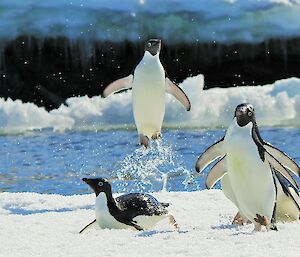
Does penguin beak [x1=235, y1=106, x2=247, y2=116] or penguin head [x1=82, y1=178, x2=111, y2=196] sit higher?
penguin beak [x1=235, y1=106, x2=247, y2=116]

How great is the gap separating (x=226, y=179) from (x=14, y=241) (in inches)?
75.7

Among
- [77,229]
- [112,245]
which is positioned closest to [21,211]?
[77,229]

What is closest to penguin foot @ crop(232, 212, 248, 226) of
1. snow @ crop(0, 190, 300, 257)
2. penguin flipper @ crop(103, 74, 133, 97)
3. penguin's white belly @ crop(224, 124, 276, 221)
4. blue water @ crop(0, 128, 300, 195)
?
snow @ crop(0, 190, 300, 257)

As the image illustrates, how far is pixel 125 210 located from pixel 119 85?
291 centimetres

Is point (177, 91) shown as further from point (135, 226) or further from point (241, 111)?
point (241, 111)

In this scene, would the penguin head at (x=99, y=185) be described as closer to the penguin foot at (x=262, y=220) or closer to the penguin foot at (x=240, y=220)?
the penguin foot at (x=240, y=220)

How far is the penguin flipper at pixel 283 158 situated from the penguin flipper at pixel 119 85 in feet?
10.8

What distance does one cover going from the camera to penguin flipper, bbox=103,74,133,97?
10.1 meters

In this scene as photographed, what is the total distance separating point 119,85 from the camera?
10.2 metres

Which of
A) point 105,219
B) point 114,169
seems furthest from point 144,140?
point 114,169

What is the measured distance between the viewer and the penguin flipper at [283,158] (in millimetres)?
6927

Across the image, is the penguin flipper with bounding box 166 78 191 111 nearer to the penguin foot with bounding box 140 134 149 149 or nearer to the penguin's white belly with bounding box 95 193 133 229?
the penguin foot with bounding box 140 134 149 149

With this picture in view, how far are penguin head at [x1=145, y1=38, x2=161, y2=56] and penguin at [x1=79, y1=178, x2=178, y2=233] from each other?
2.14m

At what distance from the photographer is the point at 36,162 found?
31.4m
